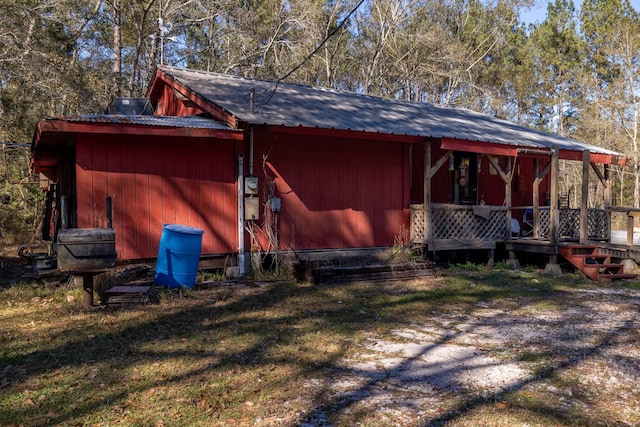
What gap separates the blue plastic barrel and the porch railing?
5325 mm

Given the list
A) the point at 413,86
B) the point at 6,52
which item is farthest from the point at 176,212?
the point at 413,86

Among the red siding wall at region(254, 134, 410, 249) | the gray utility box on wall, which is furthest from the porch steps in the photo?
the gray utility box on wall

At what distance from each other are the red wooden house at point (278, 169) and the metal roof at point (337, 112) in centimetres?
5

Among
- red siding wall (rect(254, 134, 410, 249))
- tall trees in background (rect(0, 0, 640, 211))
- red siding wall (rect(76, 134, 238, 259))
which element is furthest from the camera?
tall trees in background (rect(0, 0, 640, 211))

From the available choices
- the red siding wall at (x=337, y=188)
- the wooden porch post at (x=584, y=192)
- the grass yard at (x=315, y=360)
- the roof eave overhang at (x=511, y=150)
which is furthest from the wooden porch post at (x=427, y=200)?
the wooden porch post at (x=584, y=192)

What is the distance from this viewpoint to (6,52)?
14398mm

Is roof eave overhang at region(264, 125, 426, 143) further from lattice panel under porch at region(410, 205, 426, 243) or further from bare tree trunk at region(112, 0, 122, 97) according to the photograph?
bare tree trunk at region(112, 0, 122, 97)

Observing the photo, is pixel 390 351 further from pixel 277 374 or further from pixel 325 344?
pixel 277 374

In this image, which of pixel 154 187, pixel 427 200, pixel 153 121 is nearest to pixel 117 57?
pixel 153 121

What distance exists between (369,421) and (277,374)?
1.15 metres

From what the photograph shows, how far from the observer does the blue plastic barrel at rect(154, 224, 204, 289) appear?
24.6 ft

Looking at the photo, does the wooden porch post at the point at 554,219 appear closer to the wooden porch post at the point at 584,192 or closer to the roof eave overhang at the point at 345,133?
the wooden porch post at the point at 584,192

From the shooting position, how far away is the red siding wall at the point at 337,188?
9.99 metres

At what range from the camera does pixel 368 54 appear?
98.1 feet
